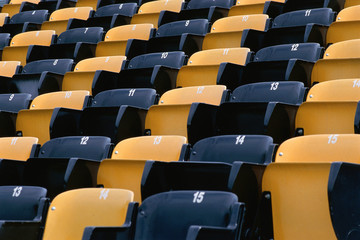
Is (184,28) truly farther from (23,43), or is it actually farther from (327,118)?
(327,118)

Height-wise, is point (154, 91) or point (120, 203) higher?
point (154, 91)

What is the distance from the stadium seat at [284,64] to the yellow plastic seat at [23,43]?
1.12m

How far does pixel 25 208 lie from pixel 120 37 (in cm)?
147

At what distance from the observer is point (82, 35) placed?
9.20 ft

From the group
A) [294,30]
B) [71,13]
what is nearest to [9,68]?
[71,13]

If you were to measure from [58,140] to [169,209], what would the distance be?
0.66 m

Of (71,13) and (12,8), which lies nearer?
(71,13)

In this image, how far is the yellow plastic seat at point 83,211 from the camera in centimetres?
124

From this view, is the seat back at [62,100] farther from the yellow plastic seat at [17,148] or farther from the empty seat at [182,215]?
the empty seat at [182,215]

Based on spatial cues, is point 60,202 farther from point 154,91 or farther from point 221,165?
point 154,91

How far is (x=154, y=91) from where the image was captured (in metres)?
1.96

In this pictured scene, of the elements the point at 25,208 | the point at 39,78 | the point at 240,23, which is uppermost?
the point at 240,23

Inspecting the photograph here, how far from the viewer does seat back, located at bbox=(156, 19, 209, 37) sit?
2.53 m

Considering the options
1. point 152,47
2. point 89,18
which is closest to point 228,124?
point 152,47
